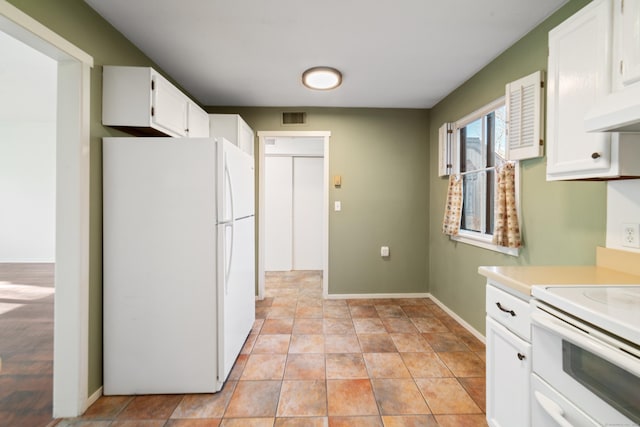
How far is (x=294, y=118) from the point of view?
3605 mm

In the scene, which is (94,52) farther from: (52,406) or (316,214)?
(316,214)

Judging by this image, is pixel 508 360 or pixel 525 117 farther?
pixel 525 117

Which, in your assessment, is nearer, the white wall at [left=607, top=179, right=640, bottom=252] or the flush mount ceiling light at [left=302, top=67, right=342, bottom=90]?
the white wall at [left=607, top=179, right=640, bottom=252]

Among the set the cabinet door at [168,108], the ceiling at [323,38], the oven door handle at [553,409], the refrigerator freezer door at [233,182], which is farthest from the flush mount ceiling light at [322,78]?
the oven door handle at [553,409]

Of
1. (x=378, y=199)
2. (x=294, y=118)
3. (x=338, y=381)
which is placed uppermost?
(x=294, y=118)

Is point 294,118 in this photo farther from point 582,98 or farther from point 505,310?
point 505,310

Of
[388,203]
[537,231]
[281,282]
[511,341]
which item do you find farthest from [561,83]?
[281,282]

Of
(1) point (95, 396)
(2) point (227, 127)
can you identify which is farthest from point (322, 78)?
(1) point (95, 396)

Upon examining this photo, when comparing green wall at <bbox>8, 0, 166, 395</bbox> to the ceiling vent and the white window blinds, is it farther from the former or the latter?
the white window blinds

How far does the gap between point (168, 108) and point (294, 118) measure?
1734 millimetres

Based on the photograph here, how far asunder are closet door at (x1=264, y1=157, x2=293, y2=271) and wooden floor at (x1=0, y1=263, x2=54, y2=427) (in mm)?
2985

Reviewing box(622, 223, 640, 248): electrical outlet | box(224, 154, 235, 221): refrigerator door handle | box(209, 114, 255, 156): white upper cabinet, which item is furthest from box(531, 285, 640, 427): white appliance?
box(209, 114, 255, 156): white upper cabinet

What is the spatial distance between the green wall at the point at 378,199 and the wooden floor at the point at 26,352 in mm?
2722

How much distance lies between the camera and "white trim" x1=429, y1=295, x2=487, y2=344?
259cm
